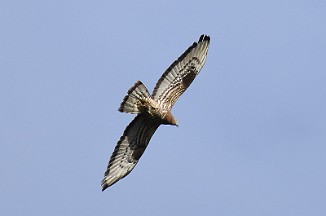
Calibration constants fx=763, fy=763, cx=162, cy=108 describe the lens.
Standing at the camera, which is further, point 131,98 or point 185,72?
point 185,72

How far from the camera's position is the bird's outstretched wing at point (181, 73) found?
60.3 feet

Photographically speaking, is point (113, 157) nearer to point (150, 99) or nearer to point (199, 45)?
point (150, 99)

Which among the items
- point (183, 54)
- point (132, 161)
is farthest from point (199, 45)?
point (132, 161)

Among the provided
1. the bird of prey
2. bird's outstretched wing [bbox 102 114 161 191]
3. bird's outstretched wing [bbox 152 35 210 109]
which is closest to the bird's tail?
the bird of prey

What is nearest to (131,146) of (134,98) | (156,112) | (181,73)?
(156,112)

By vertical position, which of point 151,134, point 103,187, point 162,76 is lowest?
point 103,187

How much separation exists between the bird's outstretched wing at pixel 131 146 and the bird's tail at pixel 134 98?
617 millimetres

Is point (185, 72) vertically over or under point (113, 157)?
over

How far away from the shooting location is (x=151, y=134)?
18391 millimetres

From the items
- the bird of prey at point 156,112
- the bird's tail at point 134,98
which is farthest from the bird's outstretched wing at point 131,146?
the bird's tail at point 134,98

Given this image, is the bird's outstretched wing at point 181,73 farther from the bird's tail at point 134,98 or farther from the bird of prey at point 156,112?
the bird's tail at point 134,98

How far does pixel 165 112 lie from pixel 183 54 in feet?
5.15

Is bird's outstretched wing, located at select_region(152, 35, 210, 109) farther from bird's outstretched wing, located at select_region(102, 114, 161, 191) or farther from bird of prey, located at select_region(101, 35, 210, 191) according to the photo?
bird's outstretched wing, located at select_region(102, 114, 161, 191)

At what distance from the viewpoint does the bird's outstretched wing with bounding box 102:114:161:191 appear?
59.4 feet
